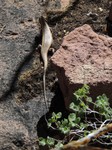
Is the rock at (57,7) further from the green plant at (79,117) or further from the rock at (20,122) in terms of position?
the green plant at (79,117)

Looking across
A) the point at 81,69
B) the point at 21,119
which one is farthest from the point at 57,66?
the point at 21,119

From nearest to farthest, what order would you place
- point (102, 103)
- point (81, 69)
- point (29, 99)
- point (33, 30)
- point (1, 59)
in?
point (102, 103) → point (81, 69) → point (29, 99) → point (1, 59) → point (33, 30)

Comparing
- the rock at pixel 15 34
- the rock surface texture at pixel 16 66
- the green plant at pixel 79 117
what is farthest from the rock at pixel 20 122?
the green plant at pixel 79 117

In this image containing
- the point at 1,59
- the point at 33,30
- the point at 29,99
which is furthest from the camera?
the point at 33,30

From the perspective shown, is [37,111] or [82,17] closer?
[37,111]

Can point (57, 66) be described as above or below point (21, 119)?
above

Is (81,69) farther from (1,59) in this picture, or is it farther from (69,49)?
(1,59)

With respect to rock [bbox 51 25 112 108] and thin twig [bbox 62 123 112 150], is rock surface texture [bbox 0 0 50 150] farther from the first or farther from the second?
thin twig [bbox 62 123 112 150]
